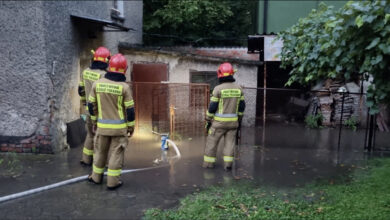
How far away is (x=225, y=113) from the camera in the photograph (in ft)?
20.2

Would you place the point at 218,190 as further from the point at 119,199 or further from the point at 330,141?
the point at 330,141

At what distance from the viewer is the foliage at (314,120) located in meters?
11.3

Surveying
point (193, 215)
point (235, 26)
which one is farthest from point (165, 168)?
point (235, 26)

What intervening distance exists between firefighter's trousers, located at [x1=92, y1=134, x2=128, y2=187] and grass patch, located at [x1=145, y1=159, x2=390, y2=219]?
39.9 inches

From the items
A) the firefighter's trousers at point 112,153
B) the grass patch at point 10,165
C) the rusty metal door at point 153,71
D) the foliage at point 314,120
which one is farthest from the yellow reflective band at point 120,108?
the foliage at point 314,120

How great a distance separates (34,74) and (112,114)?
2655mm

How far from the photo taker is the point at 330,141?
9242 mm

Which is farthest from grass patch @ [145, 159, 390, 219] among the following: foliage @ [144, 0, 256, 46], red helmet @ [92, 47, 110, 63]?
foliage @ [144, 0, 256, 46]

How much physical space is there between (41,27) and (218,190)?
14.7 ft

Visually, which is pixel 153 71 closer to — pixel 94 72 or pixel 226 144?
pixel 94 72

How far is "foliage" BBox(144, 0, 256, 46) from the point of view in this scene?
15641 millimetres

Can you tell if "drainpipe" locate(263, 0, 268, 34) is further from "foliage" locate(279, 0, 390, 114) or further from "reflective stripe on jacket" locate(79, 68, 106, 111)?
"foliage" locate(279, 0, 390, 114)

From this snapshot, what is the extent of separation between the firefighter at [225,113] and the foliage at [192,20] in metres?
8.82

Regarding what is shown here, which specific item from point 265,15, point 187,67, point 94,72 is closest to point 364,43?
point 94,72
